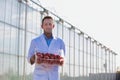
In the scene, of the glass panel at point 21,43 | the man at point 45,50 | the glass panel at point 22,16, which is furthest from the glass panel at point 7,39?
the man at point 45,50

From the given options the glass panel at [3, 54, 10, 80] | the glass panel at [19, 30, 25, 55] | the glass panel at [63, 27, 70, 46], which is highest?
the glass panel at [63, 27, 70, 46]

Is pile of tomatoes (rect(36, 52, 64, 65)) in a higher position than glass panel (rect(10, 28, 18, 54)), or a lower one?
lower

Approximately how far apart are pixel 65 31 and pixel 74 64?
3170 mm

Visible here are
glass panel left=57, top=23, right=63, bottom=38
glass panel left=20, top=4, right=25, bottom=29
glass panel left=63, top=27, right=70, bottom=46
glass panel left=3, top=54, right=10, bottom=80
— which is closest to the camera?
glass panel left=3, top=54, right=10, bottom=80

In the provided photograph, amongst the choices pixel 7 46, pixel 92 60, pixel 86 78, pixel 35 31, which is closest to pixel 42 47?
pixel 7 46

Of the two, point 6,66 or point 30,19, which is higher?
point 30,19

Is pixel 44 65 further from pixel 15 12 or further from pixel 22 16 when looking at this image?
pixel 22 16

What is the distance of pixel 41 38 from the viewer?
15.5 ft

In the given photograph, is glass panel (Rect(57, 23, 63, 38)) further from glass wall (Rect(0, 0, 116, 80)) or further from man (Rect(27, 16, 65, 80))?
man (Rect(27, 16, 65, 80))

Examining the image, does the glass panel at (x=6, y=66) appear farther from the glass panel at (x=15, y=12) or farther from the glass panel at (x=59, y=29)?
the glass panel at (x=59, y=29)

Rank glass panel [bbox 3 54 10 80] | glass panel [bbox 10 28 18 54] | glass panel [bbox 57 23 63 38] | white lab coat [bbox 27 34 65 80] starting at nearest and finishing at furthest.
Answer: white lab coat [bbox 27 34 65 80]
glass panel [bbox 3 54 10 80]
glass panel [bbox 10 28 18 54]
glass panel [bbox 57 23 63 38]

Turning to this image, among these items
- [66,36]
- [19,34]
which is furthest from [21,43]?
[66,36]

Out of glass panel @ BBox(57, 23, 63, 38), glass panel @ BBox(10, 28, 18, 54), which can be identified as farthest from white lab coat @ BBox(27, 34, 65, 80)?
glass panel @ BBox(57, 23, 63, 38)

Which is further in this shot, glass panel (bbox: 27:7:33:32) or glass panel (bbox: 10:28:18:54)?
glass panel (bbox: 27:7:33:32)
